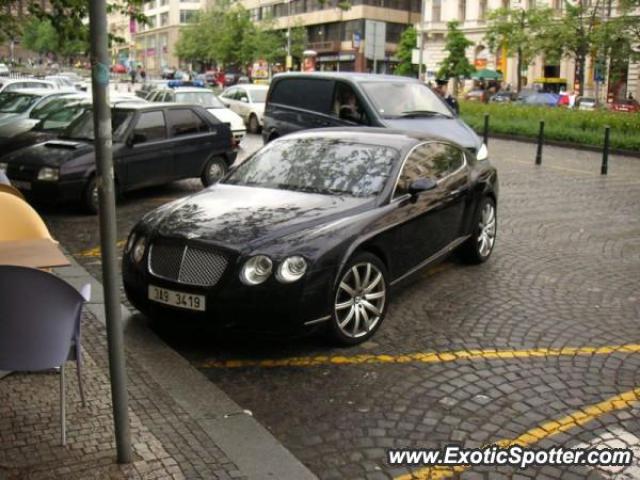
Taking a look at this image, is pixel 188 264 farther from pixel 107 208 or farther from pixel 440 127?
pixel 440 127

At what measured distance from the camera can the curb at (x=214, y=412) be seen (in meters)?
3.81

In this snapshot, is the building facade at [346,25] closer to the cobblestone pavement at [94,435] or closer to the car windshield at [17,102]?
the car windshield at [17,102]

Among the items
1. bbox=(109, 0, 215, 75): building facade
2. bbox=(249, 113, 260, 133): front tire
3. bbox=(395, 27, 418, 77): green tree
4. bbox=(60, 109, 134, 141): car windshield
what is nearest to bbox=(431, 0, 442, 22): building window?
bbox=(395, 27, 418, 77): green tree

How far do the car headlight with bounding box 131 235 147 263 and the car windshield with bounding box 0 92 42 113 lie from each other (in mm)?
13626

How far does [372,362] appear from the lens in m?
5.32

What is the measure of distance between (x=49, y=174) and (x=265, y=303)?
6.22m

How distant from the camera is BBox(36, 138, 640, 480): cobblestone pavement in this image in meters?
4.22

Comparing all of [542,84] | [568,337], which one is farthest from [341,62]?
[568,337]

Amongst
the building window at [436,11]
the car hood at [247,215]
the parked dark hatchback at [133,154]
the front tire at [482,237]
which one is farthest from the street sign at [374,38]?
the building window at [436,11]

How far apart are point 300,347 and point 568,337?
2.03 meters

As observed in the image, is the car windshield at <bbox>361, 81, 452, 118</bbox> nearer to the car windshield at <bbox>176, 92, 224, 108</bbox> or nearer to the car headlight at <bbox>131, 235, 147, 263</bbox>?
the car headlight at <bbox>131, 235, 147, 263</bbox>

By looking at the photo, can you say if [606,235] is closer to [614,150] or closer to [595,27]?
[614,150]

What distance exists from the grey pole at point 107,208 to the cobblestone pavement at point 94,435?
167 mm

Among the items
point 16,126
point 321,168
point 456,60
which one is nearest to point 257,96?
point 16,126
